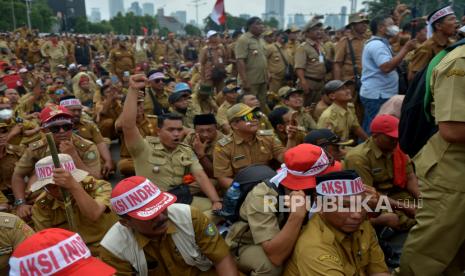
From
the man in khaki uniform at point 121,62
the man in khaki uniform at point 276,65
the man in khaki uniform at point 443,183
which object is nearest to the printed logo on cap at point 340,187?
the man in khaki uniform at point 443,183

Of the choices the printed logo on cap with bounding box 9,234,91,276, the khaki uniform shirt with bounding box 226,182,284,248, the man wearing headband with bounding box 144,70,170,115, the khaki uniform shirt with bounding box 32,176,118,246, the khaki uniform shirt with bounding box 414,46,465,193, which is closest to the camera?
the printed logo on cap with bounding box 9,234,91,276

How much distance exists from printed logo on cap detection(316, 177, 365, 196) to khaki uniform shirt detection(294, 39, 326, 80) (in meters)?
5.13

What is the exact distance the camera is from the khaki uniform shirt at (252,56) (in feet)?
24.4

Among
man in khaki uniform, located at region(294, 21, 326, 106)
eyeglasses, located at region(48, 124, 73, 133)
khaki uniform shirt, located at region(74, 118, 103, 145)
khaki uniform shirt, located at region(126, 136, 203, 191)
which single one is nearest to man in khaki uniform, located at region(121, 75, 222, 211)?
khaki uniform shirt, located at region(126, 136, 203, 191)

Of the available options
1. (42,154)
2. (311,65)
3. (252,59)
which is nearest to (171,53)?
(252,59)

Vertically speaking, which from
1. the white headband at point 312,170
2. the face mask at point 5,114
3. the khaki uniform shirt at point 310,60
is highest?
the khaki uniform shirt at point 310,60

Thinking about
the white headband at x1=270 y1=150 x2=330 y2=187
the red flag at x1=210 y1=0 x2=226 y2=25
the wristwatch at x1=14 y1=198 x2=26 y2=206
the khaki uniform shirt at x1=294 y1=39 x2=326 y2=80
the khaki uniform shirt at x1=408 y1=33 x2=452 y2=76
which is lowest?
the wristwatch at x1=14 y1=198 x2=26 y2=206

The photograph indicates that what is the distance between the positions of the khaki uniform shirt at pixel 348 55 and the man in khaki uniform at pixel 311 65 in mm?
636

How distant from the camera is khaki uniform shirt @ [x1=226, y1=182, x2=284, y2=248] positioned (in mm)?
2734

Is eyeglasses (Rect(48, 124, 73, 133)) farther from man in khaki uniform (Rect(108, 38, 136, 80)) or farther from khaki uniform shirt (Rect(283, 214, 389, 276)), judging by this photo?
man in khaki uniform (Rect(108, 38, 136, 80))

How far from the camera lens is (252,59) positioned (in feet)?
24.7

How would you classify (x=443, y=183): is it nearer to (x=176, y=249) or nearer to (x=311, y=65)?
(x=176, y=249)

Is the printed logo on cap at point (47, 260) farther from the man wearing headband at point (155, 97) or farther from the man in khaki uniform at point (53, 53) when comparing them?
the man in khaki uniform at point (53, 53)

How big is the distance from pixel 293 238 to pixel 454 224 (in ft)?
2.88
